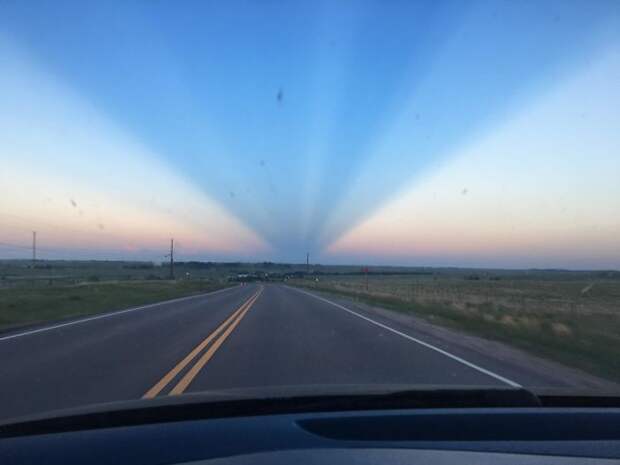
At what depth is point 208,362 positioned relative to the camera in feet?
37.7

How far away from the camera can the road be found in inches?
348

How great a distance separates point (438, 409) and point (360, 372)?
19.8 ft

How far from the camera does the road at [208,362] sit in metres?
8.83

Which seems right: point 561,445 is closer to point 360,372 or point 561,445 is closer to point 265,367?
point 360,372

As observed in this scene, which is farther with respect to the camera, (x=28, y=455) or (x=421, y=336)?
(x=421, y=336)

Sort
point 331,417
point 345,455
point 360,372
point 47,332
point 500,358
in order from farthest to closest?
1. point 47,332
2. point 500,358
3. point 360,372
4. point 331,417
5. point 345,455

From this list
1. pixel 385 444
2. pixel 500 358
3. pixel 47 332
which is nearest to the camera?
pixel 385 444

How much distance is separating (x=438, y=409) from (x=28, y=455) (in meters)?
2.68

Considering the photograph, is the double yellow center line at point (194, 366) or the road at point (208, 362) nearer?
the double yellow center line at point (194, 366)

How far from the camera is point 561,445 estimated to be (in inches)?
146

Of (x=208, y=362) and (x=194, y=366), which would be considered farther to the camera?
(x=208, y=362)

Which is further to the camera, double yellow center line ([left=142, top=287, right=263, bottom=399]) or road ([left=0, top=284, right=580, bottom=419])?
road ([left=0, top=284, right=580, bottom=419])

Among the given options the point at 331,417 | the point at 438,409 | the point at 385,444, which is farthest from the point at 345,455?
the point at 438,409

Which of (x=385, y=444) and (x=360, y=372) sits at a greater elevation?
(x=385, y=444)
